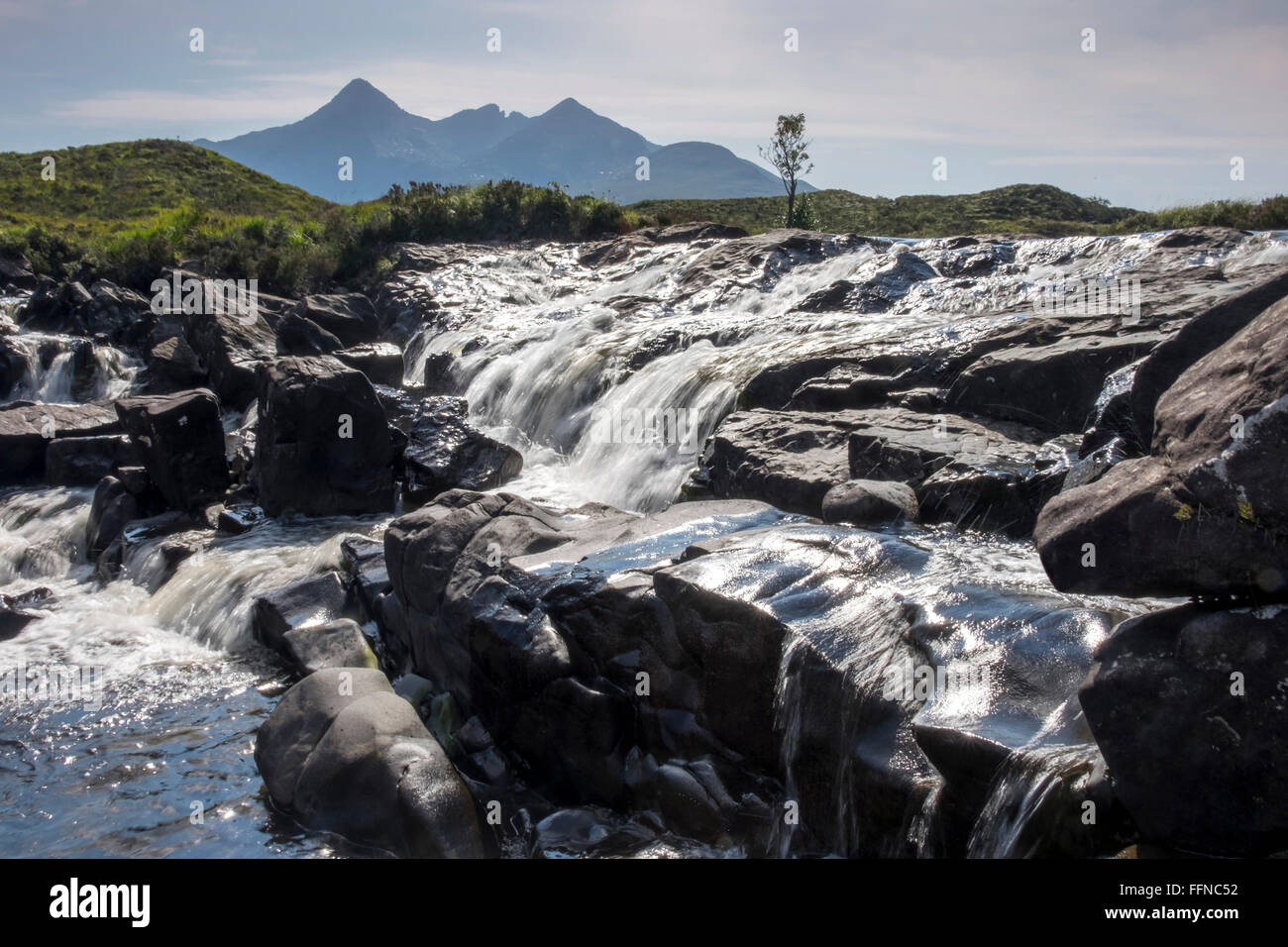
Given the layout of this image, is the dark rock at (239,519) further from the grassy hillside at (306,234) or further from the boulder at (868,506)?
the grassy hillside at (306,234)

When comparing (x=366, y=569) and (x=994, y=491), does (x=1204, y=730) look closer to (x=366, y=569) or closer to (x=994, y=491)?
(x=994, y=491)

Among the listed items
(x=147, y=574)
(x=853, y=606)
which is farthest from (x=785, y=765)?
(x=147, y=574)

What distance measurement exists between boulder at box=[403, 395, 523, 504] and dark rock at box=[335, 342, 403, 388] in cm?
511

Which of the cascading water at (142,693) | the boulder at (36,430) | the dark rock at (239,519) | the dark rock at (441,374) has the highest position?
the dark rock at (441,374)

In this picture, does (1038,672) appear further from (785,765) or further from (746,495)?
(746,495)

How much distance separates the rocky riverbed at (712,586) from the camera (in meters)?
4.94

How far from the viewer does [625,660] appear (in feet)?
27.2

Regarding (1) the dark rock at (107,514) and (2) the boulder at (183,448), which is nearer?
(1) the dark rock at (107,514)

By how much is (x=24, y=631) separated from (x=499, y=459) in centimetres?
727

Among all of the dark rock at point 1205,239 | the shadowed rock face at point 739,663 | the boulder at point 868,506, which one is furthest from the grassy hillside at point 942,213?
the shadowed rock face at point 739,663

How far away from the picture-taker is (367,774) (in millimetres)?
7918

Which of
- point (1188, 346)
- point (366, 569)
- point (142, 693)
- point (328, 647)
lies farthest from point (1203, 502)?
point (142, 693)

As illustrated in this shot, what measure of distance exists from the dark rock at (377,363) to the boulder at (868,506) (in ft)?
47.0

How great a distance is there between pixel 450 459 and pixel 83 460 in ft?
25.5
